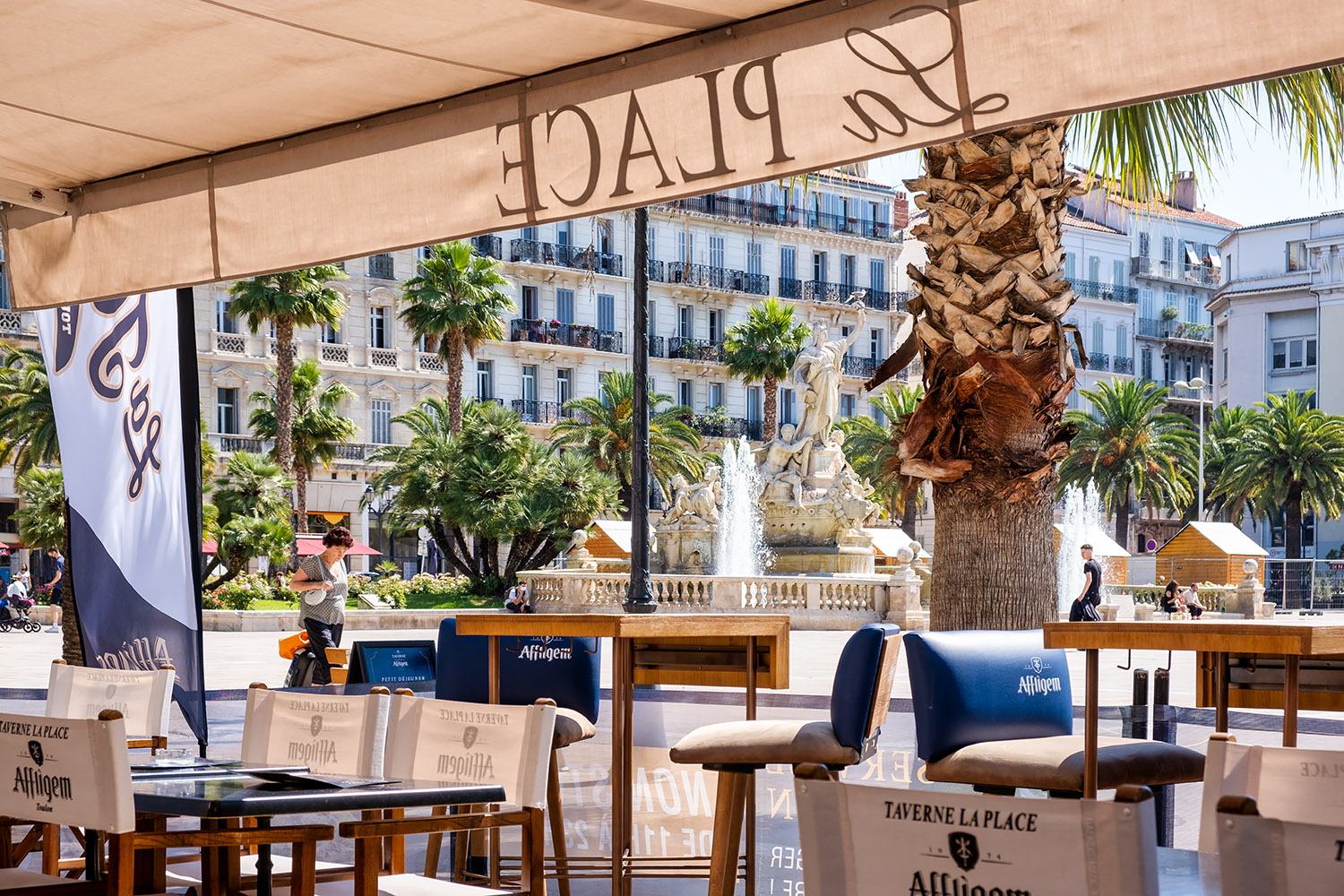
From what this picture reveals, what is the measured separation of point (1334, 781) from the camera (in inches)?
104

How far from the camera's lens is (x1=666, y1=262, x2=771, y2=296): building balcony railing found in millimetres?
65438

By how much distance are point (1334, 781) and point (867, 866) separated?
3.48ft

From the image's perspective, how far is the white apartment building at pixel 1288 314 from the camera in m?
69.1

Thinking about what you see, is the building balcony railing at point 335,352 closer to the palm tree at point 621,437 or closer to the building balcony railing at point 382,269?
the building balcony railing at point 382,269

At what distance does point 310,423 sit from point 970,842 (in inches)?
1972

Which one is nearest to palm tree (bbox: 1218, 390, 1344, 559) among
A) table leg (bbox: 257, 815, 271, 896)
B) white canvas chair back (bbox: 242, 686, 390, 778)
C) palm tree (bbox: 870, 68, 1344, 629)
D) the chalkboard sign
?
the chalkboard sign

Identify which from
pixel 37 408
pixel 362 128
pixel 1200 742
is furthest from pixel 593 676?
pixel 37 408

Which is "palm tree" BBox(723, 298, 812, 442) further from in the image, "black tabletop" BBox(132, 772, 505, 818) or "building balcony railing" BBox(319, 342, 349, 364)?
"black tabletop" BBox(132, 772, 505, 818)

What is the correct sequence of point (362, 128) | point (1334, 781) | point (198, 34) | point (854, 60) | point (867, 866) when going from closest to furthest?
point (867, 866), point (1334, 781), point (854, 60), point (198, 34), point (362, 128)

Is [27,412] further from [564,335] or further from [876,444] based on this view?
[876,444]

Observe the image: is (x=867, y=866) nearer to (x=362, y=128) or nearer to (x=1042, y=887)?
(x=1042, y=887)

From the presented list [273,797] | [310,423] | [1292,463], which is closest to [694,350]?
[310,423]

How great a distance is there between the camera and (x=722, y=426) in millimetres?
65875

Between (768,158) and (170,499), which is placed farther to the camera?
(170,499)
